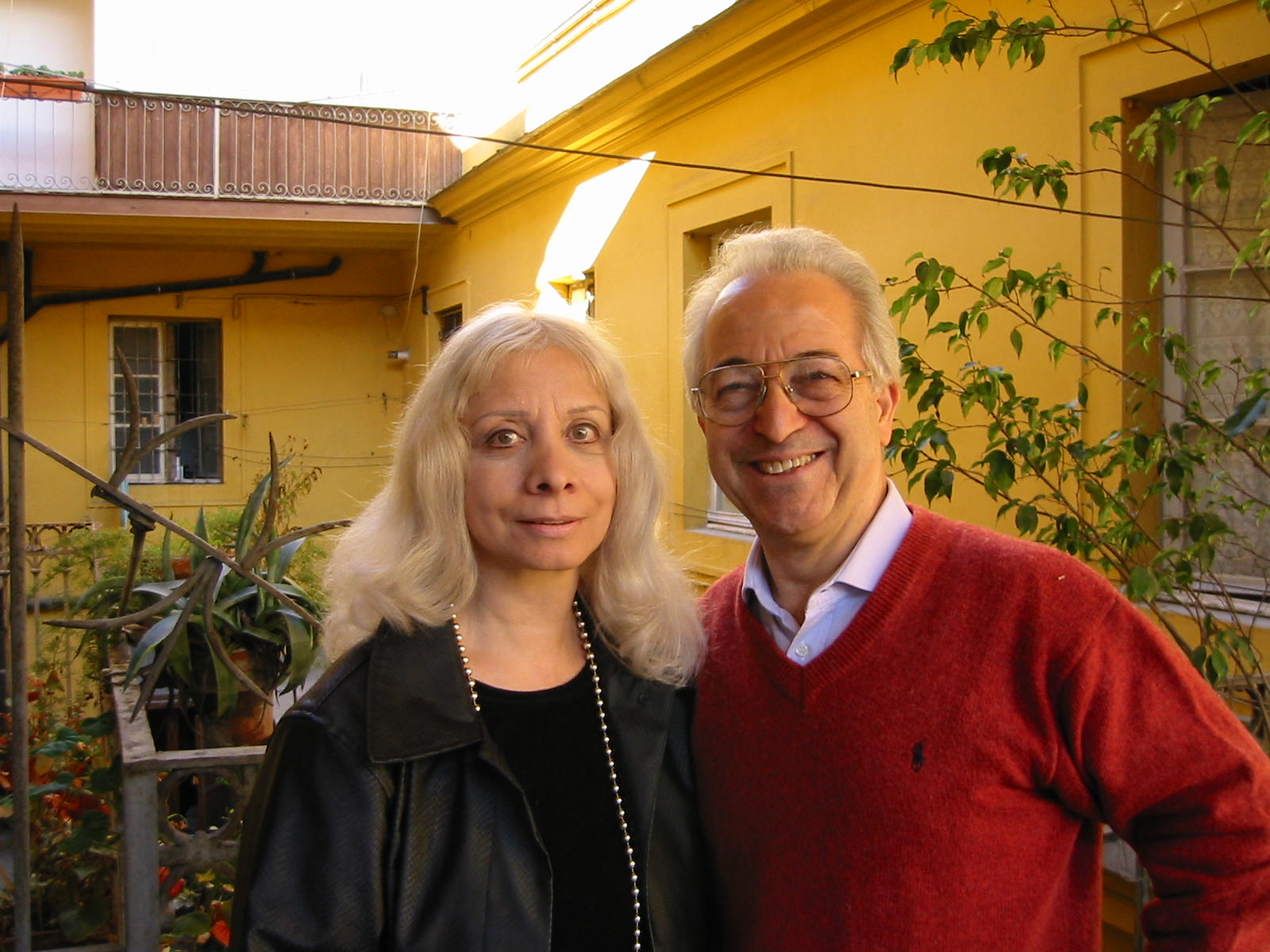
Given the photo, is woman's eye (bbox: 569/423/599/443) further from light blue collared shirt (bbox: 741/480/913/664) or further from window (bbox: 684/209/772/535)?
window (bbox: 684/209/772/535)

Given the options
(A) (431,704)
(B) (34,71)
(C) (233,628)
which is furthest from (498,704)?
(B) (34,71)

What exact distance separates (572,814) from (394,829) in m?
0.28

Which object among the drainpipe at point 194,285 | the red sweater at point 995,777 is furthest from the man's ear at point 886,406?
the drainpipe at point 194,285

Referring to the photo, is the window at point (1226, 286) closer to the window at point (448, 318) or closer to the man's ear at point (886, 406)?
the man's ear at point (886, 406)

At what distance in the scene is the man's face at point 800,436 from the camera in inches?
71.7

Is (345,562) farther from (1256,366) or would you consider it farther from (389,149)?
(389,149)

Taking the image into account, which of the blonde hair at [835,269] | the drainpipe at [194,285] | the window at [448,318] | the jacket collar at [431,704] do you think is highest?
the drainpipe at [194,285]

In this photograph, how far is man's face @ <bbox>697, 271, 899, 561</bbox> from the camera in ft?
5.97

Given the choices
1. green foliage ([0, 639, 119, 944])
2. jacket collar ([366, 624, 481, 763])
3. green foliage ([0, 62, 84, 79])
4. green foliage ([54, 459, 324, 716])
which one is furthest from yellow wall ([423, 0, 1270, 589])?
green foliage ([0, 62, 84, 79])

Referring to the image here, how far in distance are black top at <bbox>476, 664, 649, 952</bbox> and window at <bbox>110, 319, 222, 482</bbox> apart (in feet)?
41.2

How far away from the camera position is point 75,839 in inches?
125

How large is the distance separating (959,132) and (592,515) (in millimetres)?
4041

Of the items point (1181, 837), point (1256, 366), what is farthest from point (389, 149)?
point (1181, 837)

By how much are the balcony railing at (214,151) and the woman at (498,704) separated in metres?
10.5
